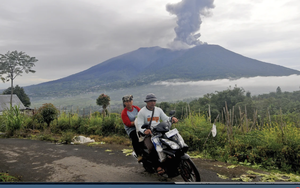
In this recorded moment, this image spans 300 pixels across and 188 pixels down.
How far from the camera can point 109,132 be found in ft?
32.9

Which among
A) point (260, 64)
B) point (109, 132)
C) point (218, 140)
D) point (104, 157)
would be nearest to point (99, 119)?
point (109, 132)

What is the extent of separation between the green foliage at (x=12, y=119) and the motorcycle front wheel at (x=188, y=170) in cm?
885

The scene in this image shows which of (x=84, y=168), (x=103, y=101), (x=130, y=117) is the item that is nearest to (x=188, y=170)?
(x=130, y=117)

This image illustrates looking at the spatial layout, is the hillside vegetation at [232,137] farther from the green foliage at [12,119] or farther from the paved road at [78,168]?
the paved road at [78,168]

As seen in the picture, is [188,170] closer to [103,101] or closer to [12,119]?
[12,119]

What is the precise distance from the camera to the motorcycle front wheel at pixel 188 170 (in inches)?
126

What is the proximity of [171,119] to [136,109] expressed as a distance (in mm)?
903

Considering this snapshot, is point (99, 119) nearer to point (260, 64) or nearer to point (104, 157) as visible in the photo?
point (104, 157)

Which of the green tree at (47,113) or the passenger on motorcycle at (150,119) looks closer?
the passenger on motorcycle at (150,119)

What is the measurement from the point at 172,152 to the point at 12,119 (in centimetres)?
911

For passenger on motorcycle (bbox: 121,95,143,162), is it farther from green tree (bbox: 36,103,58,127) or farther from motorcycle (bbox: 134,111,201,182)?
green tree (bbox: 36,103,58,127)

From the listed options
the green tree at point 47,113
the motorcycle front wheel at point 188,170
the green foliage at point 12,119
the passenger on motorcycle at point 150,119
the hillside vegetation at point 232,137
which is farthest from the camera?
the green tree at point 47,113

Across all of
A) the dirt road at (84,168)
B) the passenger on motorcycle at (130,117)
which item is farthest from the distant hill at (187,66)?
the passenger on motorcycle at (130,117)

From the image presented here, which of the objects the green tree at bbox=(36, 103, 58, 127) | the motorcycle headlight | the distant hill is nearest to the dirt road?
the motorcycle headlight
